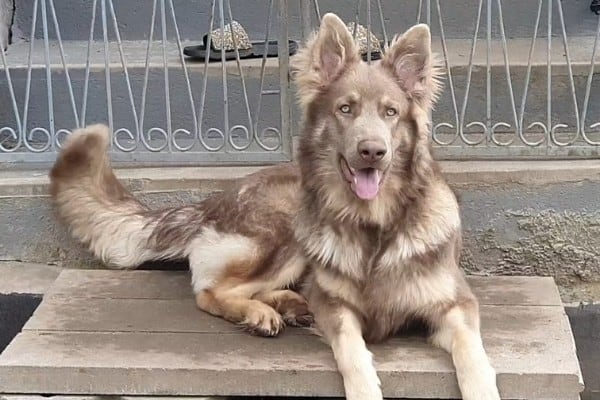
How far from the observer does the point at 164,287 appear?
4.96 meters

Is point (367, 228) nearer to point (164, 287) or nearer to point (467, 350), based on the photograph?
point (467, 350)

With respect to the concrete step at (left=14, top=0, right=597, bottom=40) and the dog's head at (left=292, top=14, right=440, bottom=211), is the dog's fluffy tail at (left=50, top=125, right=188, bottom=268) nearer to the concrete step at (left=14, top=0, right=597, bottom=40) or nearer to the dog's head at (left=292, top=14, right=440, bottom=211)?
the dog's head at (left=292, top=14, right=440, bottom=211)

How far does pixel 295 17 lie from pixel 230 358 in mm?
3319

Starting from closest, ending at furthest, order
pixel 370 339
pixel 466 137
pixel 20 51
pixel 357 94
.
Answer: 1. pixel 357 94
2. pixel 370 339
3. pixel 466 137
4. pixel 20 51

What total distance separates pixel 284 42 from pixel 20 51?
241cm

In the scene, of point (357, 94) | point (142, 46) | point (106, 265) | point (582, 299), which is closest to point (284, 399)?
point (357, 94)

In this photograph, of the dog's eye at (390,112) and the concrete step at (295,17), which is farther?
the concrete step at (295,17)

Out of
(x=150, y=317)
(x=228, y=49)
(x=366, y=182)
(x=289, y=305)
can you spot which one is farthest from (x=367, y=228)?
(x=228, y=49)

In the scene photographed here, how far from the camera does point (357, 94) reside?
3895mm

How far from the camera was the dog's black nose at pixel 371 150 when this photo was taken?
369 cm

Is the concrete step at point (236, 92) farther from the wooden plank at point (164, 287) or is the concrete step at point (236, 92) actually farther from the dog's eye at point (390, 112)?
the dog's eye at point (390, 112)

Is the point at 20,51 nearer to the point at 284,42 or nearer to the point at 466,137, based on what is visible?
the point at 284,42

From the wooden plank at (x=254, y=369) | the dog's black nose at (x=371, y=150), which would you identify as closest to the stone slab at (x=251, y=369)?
the wooden plank at (x=254, y=369)

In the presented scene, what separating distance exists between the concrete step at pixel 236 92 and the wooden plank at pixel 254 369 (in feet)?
6.10
